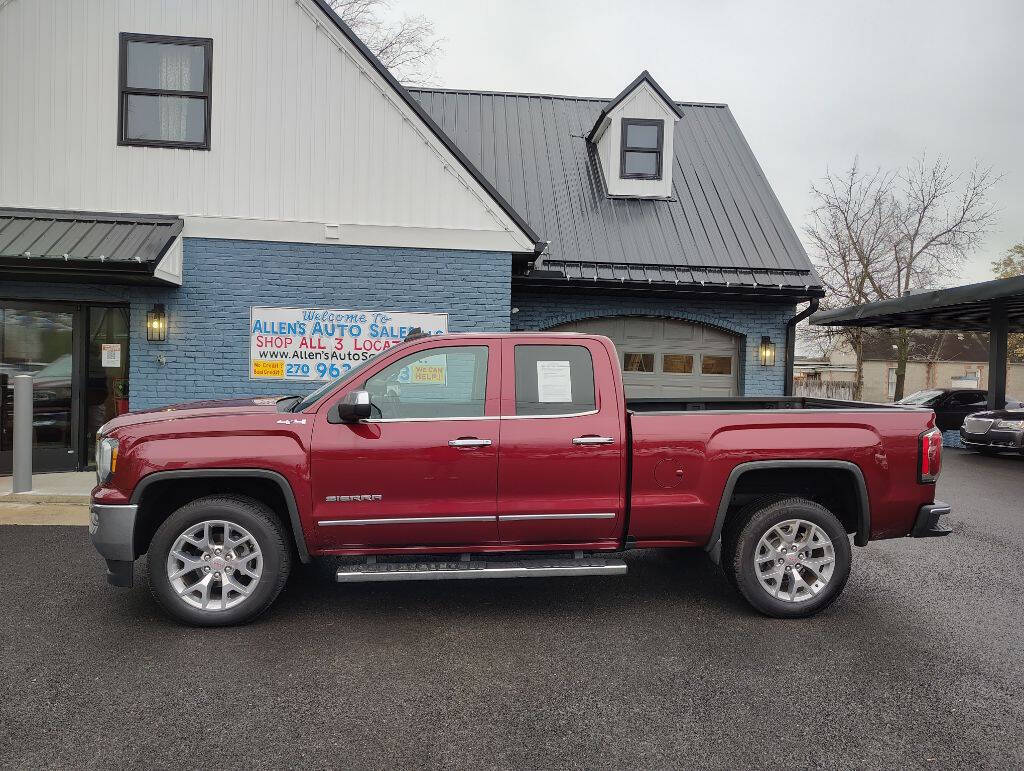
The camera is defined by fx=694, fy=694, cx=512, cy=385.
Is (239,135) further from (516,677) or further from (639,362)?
(516,677)

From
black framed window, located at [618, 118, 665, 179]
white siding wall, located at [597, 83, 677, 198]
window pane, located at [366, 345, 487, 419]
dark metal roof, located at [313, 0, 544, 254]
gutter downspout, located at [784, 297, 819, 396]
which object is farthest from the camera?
black framed window, located at [618, 118, 665, 179]

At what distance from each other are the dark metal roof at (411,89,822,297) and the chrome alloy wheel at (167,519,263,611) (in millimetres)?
8231

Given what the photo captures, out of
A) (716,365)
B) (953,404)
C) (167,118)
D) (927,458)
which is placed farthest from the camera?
(953,404)

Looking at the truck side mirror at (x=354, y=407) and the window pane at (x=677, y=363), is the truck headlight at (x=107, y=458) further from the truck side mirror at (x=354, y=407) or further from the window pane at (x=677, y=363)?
the window pane at (x=677, y=363)

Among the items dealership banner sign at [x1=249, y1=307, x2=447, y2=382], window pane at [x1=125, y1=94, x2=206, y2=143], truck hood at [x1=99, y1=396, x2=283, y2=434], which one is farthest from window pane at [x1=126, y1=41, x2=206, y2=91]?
truck hood at [x1=99, y1=396, x2=283, y2=434]

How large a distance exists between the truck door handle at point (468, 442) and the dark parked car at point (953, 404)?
1781cm

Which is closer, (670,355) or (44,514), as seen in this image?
(44,514)

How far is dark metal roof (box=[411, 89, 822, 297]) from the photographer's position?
12117 mm

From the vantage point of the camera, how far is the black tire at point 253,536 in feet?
13.9

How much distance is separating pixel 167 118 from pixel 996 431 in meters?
16.5

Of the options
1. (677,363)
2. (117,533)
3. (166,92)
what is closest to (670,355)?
(677,363)

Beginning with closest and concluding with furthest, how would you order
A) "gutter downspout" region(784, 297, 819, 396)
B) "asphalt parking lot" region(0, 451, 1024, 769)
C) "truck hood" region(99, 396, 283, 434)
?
1. "asphalt parking lot" region(0, 451, 1024, 769)
2. "truck hood" region(99, 396, 283, 434)
3. "gutter downspout" region(784, 297, 819, 396)

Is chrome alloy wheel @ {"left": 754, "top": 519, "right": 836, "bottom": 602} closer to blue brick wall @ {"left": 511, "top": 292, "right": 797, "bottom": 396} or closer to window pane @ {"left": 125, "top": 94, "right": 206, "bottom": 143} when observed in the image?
blue brick wall @ {"left": 511, "top": 292, "right": 797, "bottom": 396}

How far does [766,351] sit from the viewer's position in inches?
483
